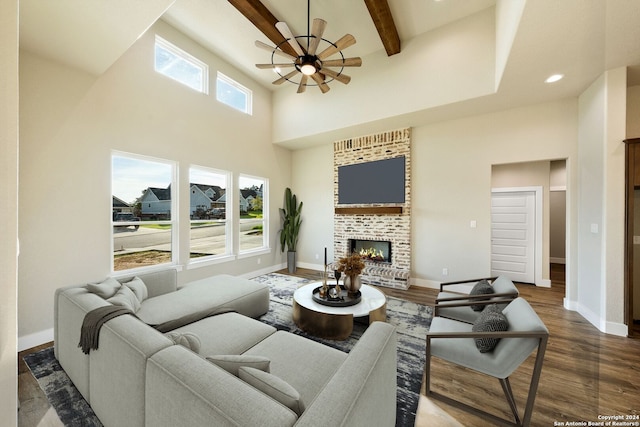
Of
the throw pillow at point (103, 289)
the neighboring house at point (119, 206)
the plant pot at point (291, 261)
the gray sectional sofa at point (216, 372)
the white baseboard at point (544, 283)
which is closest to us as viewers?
the gray sectional sofa at point (216, 372)

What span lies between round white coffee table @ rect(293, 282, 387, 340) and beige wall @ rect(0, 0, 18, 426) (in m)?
2.06

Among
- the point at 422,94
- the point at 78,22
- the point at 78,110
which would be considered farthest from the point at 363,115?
the point at 78,110

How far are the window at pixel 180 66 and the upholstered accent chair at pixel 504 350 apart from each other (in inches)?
200

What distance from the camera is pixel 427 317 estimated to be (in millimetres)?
3188

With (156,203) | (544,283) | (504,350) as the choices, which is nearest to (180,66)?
(156,203)

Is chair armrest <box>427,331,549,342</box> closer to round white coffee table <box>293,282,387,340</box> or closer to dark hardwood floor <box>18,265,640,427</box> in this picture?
dark hardwood floor <box>18,265,640,427</box>

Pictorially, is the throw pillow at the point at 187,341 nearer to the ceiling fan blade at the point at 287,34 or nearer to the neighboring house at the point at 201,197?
the ceiling fan blade at the point at 287,34

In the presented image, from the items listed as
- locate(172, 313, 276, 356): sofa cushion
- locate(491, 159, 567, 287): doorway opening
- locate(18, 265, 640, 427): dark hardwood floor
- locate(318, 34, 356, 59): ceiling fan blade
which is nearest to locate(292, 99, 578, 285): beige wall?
locate(491, 159, 567, 287): doorway opening

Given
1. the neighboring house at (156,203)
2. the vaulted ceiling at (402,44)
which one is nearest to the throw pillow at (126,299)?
the neighboring house at (156,203)

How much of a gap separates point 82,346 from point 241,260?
338cm

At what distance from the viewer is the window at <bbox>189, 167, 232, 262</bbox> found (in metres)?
4.22

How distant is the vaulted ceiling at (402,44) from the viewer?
86.4 inches

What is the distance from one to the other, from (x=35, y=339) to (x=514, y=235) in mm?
7559

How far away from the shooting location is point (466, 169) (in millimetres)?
4219
